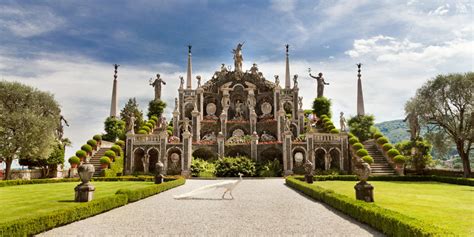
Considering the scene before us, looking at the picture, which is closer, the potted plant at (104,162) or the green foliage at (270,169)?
the potted plant at (104,162)

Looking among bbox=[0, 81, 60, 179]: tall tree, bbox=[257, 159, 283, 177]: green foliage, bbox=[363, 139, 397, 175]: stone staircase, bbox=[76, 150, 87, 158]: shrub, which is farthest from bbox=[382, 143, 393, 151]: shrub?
bbox=[0, 81, 60, 179]: tall tree

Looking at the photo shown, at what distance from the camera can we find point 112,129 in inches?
2307

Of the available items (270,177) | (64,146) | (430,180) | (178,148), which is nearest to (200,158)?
(178,148)

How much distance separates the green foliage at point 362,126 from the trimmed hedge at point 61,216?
44.4 meters

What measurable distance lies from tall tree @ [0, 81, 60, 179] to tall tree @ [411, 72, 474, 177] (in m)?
37.4

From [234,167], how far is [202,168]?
403 centimetres

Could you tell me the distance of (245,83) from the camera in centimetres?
5994

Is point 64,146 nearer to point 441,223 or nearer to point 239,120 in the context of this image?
point 239,120

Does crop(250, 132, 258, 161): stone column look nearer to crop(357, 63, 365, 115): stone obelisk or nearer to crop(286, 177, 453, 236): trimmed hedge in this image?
crop(286, 177, 453, 236): trimmed hedge

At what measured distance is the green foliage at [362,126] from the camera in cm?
5562

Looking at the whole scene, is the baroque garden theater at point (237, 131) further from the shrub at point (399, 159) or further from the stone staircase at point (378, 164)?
the shrub at point (399, 159)

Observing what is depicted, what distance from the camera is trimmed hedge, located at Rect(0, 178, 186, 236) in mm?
9289

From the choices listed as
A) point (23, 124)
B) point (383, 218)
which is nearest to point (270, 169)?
point (23, 124)

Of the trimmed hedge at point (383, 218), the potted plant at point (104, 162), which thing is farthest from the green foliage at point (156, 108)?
the trimmed hedge at point (383, 218)
